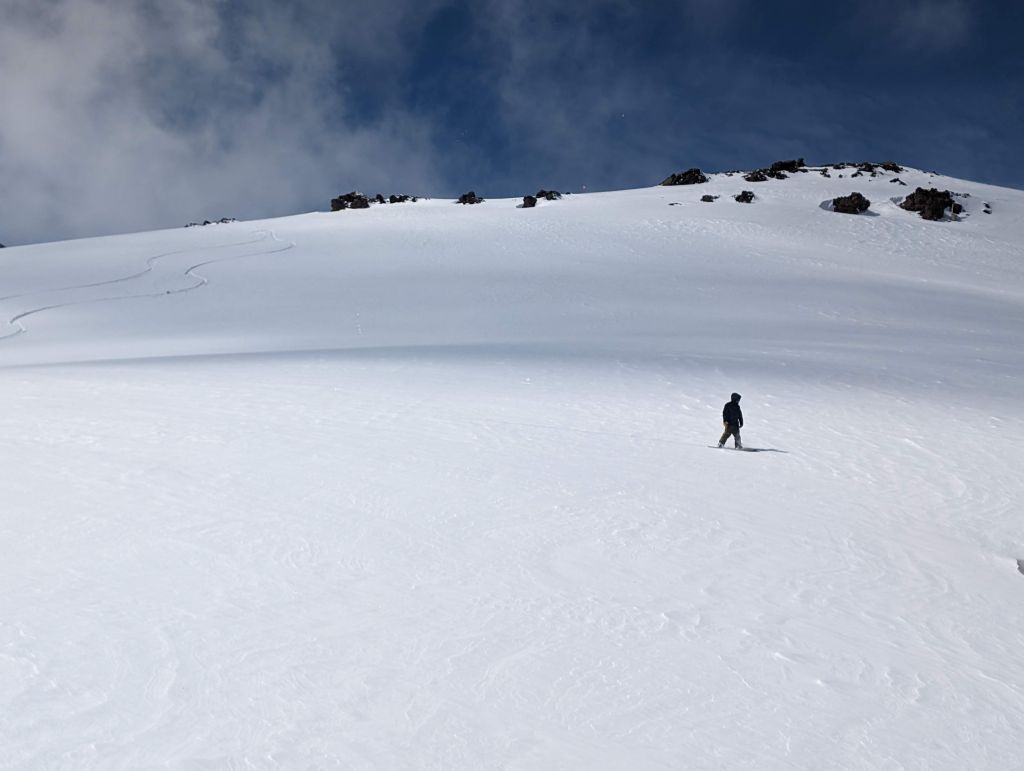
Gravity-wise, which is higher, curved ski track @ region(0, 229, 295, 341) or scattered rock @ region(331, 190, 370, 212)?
scattered rock @ region(331, 190, 370, 212)

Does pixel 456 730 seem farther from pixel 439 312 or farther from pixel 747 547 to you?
pixel 439 312

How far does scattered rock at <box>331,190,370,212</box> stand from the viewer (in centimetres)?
4497

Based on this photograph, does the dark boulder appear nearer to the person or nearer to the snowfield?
the snowfield

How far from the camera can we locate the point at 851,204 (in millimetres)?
35656

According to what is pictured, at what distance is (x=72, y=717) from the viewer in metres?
3.34

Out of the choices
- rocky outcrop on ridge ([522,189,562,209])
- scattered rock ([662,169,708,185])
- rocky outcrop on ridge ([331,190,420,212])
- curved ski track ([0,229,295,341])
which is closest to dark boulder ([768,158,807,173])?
scattered rock ([662,169,708,185])

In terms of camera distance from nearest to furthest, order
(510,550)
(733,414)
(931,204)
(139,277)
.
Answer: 1. (510,550)
2. (733,414)
3. (139,277)
4. (931,204)

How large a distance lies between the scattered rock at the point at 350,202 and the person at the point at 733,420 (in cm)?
3907

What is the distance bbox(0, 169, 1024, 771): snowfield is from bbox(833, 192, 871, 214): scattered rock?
2095 centimetres

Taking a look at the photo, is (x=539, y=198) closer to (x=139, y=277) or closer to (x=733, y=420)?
(x=139, y=277)

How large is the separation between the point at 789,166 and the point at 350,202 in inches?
1144

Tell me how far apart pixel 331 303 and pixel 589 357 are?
9.19m

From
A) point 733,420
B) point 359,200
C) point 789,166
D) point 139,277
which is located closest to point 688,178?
point 789,166

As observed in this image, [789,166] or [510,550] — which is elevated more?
[789,166]
